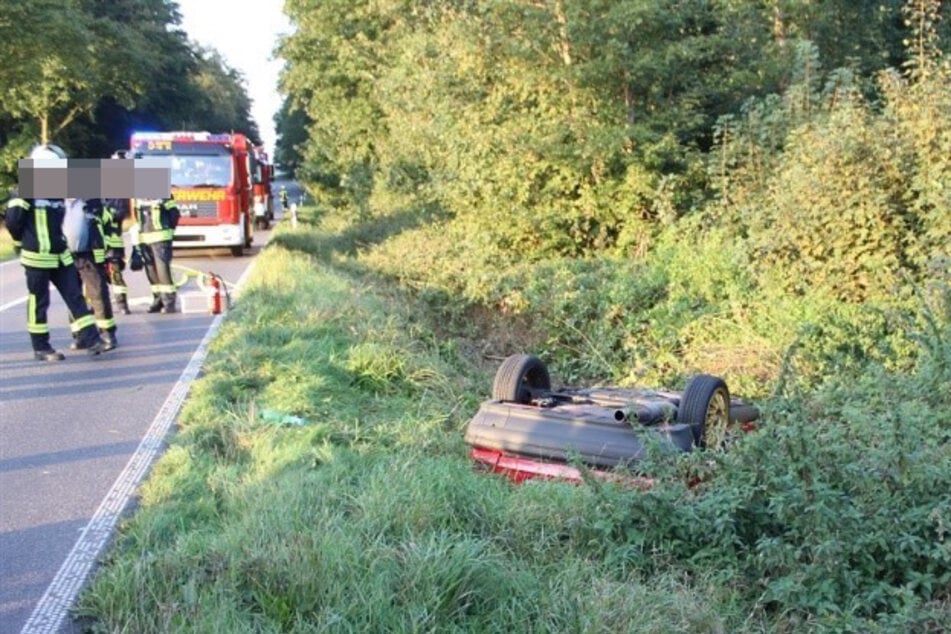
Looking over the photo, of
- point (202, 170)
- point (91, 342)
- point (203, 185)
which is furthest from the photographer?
point (202, 170)

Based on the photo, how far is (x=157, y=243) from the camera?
37.5ft

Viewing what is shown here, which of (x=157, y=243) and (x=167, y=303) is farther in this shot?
(x=167, y=303)

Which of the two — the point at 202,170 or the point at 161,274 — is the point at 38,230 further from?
the point at 202,170

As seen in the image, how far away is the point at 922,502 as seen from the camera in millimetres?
4320

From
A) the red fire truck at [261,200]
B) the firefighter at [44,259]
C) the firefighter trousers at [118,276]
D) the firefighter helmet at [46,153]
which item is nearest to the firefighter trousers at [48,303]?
the firefighter at [44,259]

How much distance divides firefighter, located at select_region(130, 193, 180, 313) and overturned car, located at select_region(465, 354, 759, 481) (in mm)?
6319

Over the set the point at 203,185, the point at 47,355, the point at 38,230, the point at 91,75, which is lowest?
the point at 47,355

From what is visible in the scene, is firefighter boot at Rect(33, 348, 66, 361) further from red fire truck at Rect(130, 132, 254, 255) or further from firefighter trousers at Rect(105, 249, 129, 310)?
red fire truck at Rect(130, 132, 254, 255)

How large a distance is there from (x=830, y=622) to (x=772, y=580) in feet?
1.22

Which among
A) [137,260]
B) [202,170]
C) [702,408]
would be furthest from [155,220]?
[202,170]

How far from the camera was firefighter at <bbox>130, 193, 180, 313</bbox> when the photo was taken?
11.4 meters

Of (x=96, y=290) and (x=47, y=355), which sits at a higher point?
(x=96, y=290)

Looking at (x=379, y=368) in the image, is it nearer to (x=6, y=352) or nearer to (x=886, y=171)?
(x=6, y=352)

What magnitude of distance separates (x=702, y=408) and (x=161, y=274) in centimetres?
786
